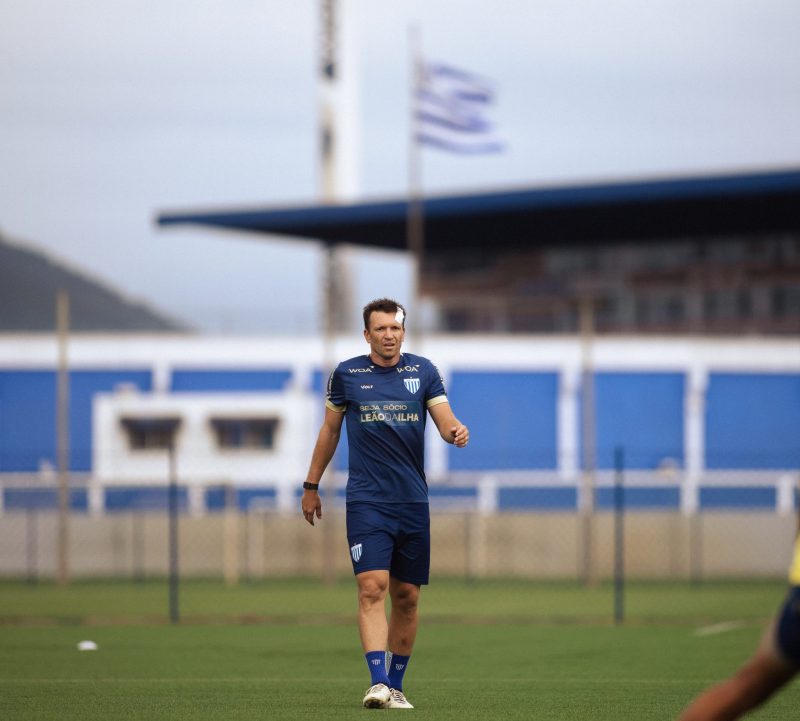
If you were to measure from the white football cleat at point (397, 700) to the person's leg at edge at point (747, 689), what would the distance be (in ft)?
11.9

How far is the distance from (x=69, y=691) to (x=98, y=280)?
57.7 m

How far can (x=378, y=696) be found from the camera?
28.4 feet

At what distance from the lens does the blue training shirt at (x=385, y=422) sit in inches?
345

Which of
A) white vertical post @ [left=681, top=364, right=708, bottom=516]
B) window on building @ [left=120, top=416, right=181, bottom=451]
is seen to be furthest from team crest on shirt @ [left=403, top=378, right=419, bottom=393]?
white vertical post @ [left=681, top=364, right=708, bottom=516]

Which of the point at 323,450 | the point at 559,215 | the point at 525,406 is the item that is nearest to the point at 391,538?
the point at 323,450

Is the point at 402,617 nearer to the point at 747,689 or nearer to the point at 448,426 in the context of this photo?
the point at 448,426

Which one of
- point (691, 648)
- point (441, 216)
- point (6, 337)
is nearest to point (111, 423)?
point (6, 337)

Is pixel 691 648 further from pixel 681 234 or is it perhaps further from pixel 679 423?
pixel 681 234

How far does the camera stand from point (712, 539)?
30266 mm

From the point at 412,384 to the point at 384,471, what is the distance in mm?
485

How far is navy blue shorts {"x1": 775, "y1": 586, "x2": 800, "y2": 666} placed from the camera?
536 cm

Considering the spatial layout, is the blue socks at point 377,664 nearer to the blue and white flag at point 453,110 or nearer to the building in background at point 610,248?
the blue and white flag at point 453,110

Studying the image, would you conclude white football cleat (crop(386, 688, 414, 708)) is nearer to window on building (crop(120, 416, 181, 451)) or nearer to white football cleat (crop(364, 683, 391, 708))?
white football cleat (crop(364, 683, 391, 708))

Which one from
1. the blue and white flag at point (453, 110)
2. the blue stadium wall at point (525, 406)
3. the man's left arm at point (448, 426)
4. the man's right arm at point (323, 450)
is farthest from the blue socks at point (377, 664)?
the blue stadium wall at point (525, 406)
